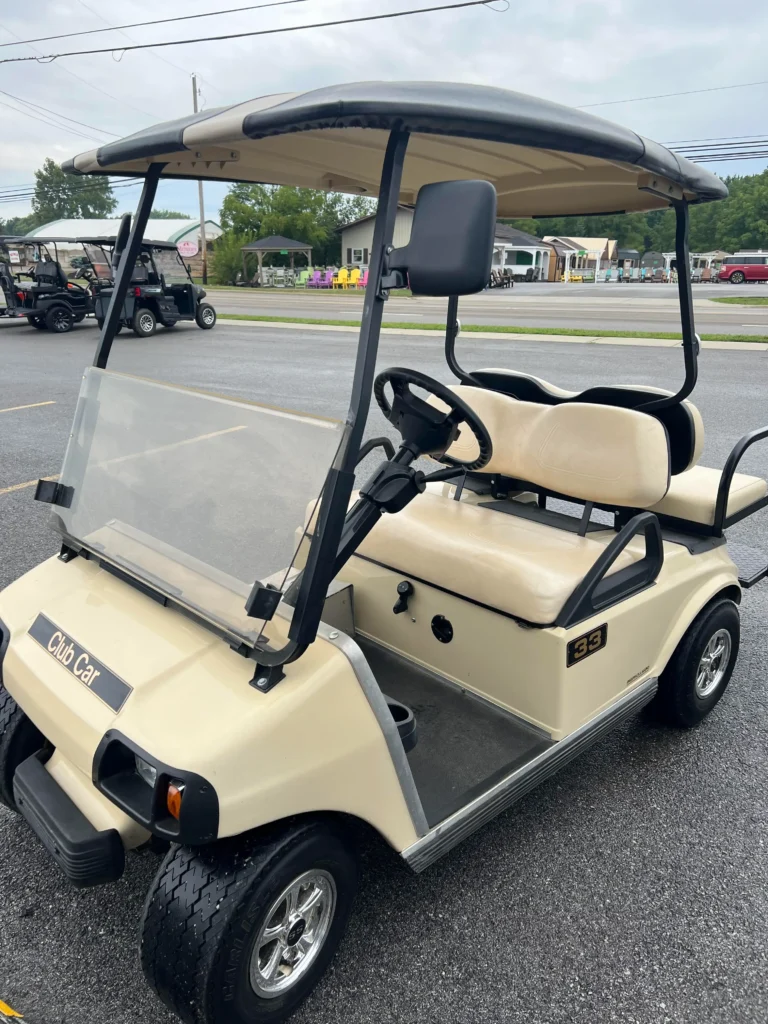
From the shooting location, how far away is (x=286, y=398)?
27.0 feet

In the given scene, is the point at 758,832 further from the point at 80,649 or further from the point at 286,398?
the point at 286,398

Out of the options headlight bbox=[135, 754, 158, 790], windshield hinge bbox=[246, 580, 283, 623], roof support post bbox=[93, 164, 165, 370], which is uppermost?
roof support post bbox=[93, 164, 165, 370]

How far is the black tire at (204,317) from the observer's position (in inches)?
612

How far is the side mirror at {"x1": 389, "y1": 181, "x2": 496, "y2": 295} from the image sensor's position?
136 cm

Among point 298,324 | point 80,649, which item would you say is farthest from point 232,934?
point 298,324

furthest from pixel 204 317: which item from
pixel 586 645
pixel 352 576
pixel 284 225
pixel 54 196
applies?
pixel 54 196

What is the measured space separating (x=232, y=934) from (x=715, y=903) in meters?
1.35

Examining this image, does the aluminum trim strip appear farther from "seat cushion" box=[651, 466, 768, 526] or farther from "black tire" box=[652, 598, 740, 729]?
"seat cushion" box=[651, 466, 768, 526]

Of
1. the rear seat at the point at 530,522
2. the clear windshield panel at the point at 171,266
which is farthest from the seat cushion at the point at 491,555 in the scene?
the clear windshield panel at the point at 171,266

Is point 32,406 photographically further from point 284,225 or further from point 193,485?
point 284,225

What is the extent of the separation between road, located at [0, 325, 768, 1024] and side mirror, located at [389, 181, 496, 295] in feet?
5.29

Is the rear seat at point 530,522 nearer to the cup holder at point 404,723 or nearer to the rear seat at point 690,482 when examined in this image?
the rear seat at point 690,482

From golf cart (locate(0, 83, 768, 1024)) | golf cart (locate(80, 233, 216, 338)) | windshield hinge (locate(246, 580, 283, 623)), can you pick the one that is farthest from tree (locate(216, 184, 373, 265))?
windshield hinge (locate(246, 580, 283, 623))

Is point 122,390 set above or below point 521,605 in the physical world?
above
